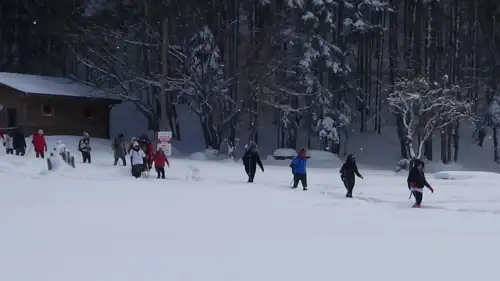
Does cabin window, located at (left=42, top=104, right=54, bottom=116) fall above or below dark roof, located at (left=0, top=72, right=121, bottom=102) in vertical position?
below

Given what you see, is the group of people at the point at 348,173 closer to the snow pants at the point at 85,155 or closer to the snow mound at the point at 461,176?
the snow mound at the point at 461,176

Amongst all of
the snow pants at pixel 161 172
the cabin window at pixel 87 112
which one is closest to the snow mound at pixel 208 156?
the cabin window at pixel 87 112

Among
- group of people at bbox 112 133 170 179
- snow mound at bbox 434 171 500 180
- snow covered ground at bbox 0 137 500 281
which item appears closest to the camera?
snow covered ground at bbox 0 137 500 281

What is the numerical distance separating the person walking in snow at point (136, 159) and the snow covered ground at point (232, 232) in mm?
791

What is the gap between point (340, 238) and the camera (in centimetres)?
1156

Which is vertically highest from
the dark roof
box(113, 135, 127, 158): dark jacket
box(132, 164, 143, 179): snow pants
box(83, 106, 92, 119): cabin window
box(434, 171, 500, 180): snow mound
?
the dark roof

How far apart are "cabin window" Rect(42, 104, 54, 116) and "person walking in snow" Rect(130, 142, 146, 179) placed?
A: 2009cm

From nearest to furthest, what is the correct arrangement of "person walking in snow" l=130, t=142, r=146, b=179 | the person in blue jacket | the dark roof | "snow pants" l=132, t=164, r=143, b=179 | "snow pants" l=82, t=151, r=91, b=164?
the person in blue jacket
"person walking in snow" l=130, t=142, r=146, b=179
"snow pants" l=132, t=164, r=143, b=179
"snow pants" l=82, t=151, r=91, b=164
the dark roof

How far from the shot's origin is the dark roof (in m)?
38.5

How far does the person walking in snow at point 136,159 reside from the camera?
2167cm

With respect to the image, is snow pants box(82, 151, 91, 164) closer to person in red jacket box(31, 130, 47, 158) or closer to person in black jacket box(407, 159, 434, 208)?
person in red jacket box(31, 130, 47, 158)

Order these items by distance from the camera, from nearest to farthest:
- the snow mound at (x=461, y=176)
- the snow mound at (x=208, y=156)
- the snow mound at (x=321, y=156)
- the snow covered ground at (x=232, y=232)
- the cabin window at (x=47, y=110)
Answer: the snow covered ground at (x=232, y=232)
the snow mound at (x=461, y=176)
the snow mound at (x=208, y=156)
the snow mound at (x=321, y=156)
the cabin window at (x=47, y=110)

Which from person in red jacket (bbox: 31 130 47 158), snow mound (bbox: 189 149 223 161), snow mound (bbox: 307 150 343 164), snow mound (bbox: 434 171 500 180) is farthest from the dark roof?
snow mound (bbox: 434 171 500 180)

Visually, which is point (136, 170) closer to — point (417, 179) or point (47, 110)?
point (417, 179)
